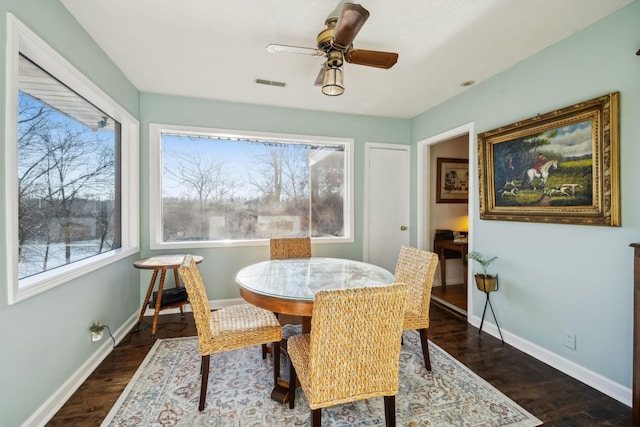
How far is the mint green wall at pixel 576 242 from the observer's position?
6.04 ft

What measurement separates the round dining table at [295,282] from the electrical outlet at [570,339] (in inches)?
56.8

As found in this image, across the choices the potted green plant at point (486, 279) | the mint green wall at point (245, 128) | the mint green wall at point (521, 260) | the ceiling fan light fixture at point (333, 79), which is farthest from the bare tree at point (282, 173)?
the potted green plant at point (486, 279)

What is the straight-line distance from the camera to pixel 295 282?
1964 mm

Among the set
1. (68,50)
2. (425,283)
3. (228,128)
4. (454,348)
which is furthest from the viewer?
(228,128)

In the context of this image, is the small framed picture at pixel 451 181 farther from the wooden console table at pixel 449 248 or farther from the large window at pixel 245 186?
the large window at pixel 245 186

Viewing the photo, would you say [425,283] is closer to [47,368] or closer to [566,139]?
[566,139]

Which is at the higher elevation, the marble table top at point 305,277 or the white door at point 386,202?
the white door at point 386,202

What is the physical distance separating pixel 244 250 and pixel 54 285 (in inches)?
78.4

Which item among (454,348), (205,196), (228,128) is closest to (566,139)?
(454,348)

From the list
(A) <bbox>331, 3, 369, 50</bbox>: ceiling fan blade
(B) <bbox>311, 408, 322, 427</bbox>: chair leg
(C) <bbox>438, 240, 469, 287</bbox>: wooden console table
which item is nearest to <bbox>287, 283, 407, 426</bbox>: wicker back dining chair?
(B) <bbox>311, 408, 322, 427</bbox>: chair leg

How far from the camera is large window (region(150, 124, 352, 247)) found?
11.3 feet

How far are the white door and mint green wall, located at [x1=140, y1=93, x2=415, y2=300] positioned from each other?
114mm

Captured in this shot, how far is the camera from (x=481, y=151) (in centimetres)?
292

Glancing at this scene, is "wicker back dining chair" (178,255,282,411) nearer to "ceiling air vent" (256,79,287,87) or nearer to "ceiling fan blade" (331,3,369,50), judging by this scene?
"ceiling fan blade" (331,3,369,50)
